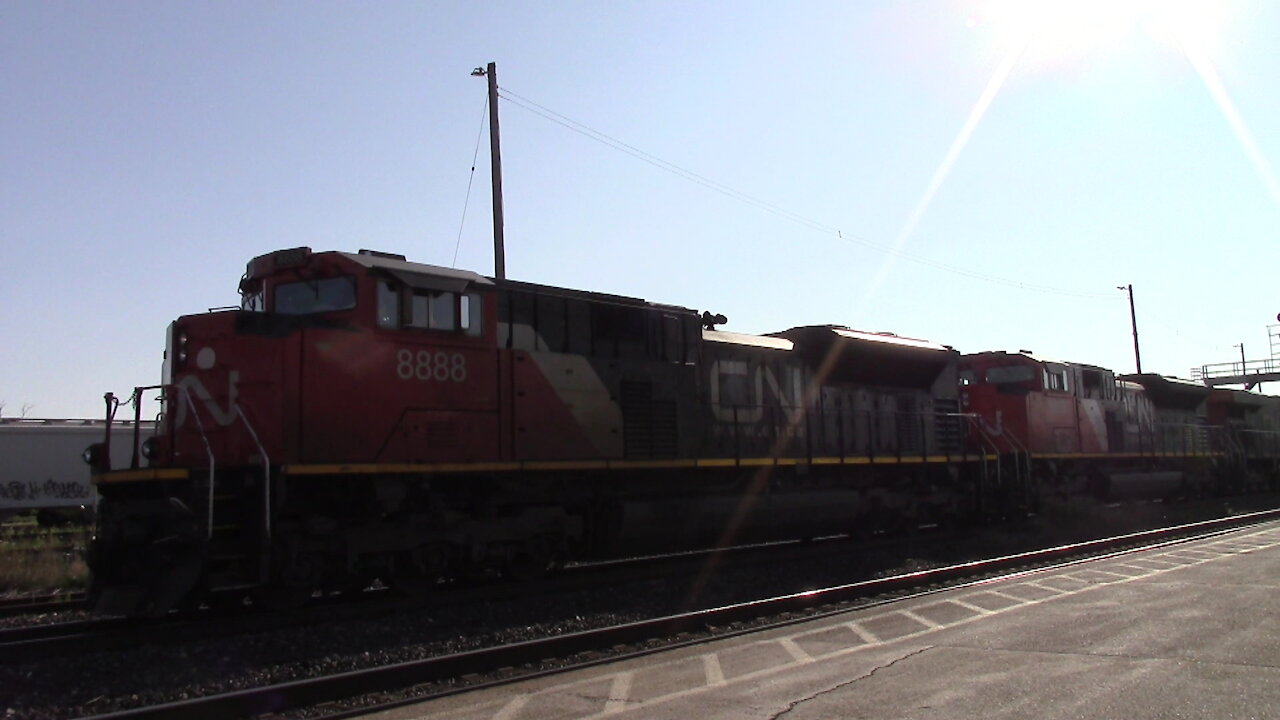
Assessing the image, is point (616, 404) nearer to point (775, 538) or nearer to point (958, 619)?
point (775, 538)

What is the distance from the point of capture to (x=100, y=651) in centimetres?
821

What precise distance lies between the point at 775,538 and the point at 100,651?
9669mm

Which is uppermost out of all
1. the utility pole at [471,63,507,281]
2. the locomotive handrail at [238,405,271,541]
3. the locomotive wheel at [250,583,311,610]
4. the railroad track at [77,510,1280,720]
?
the utility pole at [471,63,507,281]

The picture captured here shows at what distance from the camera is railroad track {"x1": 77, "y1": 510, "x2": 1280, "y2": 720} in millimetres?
6145

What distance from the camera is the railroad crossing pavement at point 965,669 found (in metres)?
6.06

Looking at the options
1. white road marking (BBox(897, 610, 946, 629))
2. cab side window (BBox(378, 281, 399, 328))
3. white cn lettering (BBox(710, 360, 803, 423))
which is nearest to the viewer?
white road marking (BBox(897, 610, 946, 629))

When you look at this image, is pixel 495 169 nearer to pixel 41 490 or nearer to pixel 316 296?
pixel 316 296

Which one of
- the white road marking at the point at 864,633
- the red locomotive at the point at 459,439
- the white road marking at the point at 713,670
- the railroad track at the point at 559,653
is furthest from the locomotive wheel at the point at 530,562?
the white road marking at the point at 713,670

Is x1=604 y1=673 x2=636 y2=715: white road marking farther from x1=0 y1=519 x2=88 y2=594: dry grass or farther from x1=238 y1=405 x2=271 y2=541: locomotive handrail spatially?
x1=0 y1=519 x2=88 y2=594: dry grass

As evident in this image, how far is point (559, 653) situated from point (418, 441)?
3.69 meters

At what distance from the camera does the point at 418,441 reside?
10.7 metres

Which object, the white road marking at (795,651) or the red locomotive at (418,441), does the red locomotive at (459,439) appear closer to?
the red locomotive at (418,441)

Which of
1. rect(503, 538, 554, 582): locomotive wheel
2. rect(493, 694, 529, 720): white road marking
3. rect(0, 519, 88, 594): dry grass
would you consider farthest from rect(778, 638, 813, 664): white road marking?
rect(0, 519, 88, 594): dry grass

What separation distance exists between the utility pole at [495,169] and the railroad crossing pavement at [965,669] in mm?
10586
